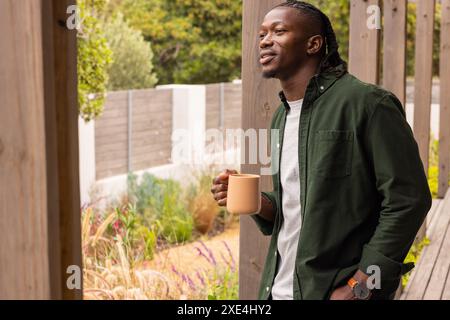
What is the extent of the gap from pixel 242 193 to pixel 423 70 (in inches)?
180

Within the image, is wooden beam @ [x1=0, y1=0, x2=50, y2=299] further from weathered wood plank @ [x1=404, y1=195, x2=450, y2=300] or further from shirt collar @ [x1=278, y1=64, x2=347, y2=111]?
weathered wood plank @ [x1=404, y1=195, x2=450, y2=300]

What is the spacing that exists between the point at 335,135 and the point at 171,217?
23.2ft

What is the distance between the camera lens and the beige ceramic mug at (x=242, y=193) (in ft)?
7.00

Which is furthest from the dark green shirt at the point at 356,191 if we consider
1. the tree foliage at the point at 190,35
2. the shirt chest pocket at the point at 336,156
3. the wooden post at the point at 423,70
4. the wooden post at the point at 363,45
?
the tree foliage at the point at 190,35

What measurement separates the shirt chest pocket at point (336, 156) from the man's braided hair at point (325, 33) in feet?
0.77

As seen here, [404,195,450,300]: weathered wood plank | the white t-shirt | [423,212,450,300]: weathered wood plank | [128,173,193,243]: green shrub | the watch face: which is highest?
the white t-shirt

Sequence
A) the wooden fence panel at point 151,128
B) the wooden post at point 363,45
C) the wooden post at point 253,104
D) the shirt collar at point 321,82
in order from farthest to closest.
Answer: the wooden fence panel at point 151,128 < the wooden post at point 363,45 < the wooden post at point 253,104 < the shirt collar at point 321,82

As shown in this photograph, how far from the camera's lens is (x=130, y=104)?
11648 mm

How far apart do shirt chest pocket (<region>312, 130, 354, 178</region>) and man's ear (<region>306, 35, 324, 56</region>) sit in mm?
258

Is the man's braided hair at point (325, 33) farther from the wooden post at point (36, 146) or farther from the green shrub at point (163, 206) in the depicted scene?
the green shrub at point (163, 206)

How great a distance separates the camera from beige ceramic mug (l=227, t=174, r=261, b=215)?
2135mm

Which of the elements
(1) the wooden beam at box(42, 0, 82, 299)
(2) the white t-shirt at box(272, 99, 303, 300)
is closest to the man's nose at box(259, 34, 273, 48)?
(2) the white t-shirt at box(272, 99, 303, 300)

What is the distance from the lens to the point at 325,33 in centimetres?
215
